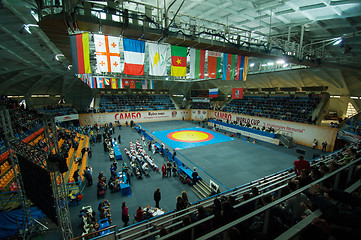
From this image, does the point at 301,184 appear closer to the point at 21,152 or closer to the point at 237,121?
the point at 21,152

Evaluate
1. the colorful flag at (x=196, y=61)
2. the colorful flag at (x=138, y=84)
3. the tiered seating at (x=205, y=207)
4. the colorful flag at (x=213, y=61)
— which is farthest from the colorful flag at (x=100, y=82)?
the tiered seating at (x=205, y=207)

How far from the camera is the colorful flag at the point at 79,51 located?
24.5 feet

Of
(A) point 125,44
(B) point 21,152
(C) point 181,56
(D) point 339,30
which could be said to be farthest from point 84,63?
(D) point 339,30

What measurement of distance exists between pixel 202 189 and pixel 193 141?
1089 centimetres

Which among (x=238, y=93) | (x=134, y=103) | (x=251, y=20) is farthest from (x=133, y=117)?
(x=251, y=20)

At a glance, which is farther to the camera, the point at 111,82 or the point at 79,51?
the point at 111,82

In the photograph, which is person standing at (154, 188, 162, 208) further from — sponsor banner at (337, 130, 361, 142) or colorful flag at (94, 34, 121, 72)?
sponsor banner at (337, 130, 361, 142)

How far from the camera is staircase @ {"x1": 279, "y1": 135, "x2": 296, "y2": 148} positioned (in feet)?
64.0

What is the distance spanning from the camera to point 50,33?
6809 mm

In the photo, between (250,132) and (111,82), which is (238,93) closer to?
(250,132)

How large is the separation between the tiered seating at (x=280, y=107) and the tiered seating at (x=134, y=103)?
607 inches

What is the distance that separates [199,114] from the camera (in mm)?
37531

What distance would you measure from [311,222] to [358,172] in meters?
3.67

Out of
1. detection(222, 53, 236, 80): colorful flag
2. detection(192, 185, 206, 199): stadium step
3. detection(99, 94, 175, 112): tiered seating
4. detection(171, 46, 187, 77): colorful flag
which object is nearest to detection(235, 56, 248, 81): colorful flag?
detection(222, 53, 236, 80): colorful flag
